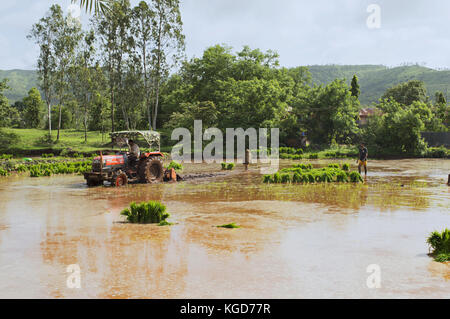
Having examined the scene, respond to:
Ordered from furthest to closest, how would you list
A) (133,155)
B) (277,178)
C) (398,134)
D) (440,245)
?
(398,134), (277,178), (133,155), (440,245)

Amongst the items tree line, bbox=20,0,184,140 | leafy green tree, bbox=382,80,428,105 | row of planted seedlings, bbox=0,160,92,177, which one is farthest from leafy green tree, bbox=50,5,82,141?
leafy green tree, bbox=382,80,428,105

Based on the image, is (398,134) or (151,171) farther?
(398,134)

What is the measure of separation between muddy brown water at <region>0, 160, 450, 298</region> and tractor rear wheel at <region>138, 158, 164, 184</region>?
3.11 meters

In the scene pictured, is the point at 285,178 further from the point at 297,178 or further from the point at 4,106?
the point at 4,106

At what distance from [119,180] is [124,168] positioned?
1043 mm

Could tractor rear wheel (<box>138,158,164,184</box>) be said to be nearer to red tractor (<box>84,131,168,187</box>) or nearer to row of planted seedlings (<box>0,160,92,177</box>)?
red tractor (<box>84,131,168,187</box>)

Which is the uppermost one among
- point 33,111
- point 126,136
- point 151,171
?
point 33,111

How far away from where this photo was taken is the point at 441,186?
16.1 m

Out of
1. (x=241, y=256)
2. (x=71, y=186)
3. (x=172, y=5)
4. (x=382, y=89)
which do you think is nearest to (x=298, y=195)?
(x=241, y=256)

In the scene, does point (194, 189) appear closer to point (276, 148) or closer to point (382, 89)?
point (276, 148)

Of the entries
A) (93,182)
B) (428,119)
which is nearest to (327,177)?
(93,182)

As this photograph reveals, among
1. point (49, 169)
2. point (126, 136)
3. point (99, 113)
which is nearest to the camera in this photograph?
A: point (126, 136)

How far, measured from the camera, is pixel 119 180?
16.3 m

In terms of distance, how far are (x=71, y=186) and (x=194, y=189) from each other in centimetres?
520
